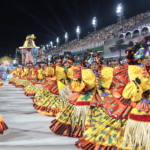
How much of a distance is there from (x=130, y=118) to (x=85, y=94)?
5.10 feet

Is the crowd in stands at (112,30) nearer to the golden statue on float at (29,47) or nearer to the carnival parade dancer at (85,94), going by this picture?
the golden statue on float at (29,47)

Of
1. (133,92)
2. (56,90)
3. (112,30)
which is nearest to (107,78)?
(133,92)

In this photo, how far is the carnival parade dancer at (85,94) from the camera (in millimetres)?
4270

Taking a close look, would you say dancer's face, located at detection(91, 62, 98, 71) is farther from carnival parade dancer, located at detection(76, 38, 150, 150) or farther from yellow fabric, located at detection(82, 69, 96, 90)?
carnival parade dancer, located at detection(76, 38, 150, 150)

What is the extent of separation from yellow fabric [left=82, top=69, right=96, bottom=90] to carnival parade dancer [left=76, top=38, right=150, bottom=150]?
2.75ft

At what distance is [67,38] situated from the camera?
253 feet

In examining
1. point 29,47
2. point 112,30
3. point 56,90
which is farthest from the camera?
point 112,30

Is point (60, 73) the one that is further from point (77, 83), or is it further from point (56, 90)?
point (77, 83)

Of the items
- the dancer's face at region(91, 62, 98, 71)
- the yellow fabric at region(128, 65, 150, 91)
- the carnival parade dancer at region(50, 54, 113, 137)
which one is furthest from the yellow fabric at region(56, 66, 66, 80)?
the yellow fabric at region(128, 65, 150, 91)

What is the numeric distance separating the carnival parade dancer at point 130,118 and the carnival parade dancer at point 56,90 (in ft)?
9.25

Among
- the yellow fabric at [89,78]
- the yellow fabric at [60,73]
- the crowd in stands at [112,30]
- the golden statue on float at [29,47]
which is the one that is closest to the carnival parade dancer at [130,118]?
the yellow fabric at [89,78]

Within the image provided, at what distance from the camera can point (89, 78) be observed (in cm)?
430

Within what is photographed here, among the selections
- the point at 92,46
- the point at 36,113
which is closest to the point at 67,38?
the point at 92,46

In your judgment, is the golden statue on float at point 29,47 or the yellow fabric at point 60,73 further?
the golden statue on float at point 29,47
